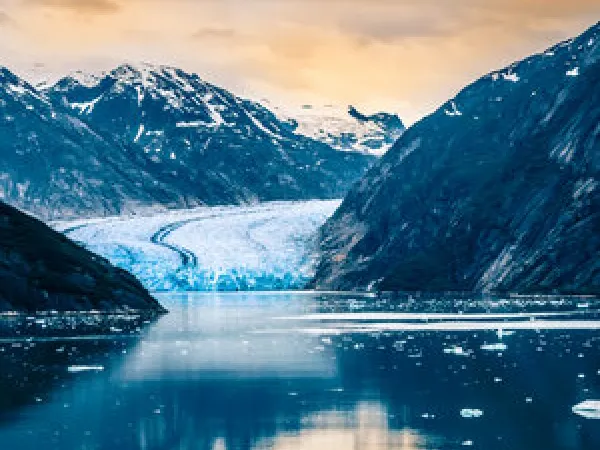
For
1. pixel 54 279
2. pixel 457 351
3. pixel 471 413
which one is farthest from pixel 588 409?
pixel 54 279

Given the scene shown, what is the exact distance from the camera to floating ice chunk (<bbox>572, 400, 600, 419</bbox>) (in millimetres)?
52103

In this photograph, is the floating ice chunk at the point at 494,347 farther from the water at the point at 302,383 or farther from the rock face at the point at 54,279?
the rock face at the point at 54,279

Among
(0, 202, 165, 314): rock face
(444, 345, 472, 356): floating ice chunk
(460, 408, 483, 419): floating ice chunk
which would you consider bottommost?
(460, 408, 483, 419): floating ice chunk

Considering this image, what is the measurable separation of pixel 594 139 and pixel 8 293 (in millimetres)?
88433

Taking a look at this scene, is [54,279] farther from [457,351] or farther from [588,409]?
[588,409]

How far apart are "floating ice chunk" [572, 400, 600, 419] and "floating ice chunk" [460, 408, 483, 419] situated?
358 centimetres

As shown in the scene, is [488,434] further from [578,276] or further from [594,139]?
[594,139]

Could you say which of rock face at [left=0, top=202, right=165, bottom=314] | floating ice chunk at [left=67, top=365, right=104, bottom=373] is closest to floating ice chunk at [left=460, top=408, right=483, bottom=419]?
floating ice chunk at [left=67, top=365, right=104, bottom=373]

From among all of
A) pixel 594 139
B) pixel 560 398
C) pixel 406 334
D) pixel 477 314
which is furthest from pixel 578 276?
pixel 560 398

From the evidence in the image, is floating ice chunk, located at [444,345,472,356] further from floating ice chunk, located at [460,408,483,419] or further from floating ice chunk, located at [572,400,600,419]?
floating ice chunk, located at [460,408,483,419]

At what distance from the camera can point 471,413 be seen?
2116 inches

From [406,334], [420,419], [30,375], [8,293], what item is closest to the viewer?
[420,419]

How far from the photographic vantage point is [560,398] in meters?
58.1

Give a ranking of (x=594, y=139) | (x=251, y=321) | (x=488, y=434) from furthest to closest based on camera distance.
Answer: (x=594, y=139) → (x=251, y=321) → (x=488, y=434)
